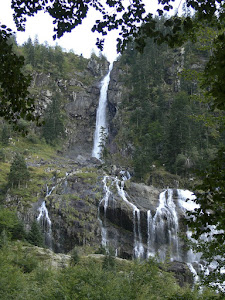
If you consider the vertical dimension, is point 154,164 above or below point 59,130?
below

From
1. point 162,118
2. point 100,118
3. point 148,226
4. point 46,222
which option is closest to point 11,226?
point 46,222

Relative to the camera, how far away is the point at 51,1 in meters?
5.29

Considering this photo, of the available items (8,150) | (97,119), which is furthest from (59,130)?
(8,150)

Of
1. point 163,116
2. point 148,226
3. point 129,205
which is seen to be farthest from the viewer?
point 163,116

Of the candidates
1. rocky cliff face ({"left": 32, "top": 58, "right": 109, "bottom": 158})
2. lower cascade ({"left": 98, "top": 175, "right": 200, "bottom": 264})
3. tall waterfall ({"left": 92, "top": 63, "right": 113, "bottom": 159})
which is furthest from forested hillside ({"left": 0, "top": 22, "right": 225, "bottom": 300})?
tall waterfall ({"left": 92, "top": 63, "right": 113, "bottom": 159})

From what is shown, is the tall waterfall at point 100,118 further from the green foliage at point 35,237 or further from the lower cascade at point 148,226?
the green foliage at point 35,237

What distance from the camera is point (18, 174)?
4184 centimetres

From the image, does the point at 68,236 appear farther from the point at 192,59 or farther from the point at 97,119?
the point at 192,59

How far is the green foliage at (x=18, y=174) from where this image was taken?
41688mm

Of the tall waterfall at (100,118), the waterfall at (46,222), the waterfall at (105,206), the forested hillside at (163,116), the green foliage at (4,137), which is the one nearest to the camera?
the waterfall at (46,222)

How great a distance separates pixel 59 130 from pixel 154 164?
92.9ft

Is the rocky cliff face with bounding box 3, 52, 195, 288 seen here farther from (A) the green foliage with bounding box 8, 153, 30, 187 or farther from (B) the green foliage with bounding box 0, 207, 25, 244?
(B) the green foliage with bounding box 0, 207, 25, 244

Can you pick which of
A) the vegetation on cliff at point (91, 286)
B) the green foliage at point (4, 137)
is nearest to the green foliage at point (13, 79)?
the vegetation on cliff at point (91, 286)

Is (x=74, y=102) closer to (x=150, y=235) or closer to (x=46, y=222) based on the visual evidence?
(x=46, y=222)
